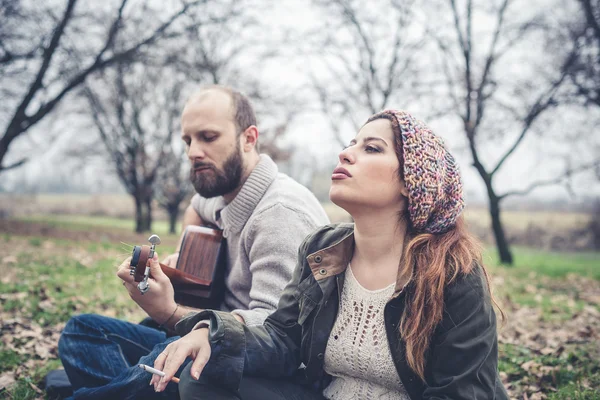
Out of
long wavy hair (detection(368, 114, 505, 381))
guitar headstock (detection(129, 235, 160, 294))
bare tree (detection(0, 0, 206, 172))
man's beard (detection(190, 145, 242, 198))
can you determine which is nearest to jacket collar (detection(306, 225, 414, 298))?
long wavy hair (detection(368, 114, 505, 381))

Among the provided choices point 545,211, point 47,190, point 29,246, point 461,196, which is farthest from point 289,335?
point 47,190

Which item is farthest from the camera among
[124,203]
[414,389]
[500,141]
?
[124,203]

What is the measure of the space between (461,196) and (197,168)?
5.98 feet

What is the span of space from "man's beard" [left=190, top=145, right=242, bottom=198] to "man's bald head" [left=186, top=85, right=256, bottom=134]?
24 centimetres

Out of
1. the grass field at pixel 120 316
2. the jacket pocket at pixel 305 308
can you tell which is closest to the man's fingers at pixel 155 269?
the grass field at pixel 120 316

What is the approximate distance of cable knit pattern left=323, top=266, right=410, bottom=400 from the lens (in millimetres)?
1980

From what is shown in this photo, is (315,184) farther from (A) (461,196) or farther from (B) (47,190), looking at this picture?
(A) (461,196)

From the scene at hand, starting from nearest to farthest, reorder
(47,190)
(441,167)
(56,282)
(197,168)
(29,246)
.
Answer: (441,167)
(197,168)
(56,282)
(29,246)
(47,190)

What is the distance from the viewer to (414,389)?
192cm

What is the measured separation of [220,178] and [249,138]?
394 mm

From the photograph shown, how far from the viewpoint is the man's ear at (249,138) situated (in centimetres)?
334

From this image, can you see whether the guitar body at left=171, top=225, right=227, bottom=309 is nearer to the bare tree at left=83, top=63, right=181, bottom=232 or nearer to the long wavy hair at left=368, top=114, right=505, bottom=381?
the long wavy hair at left=368, top=114, right=505, bottom=381

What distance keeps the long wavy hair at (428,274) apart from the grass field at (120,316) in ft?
0.92

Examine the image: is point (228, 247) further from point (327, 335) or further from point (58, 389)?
point (58, 389)
